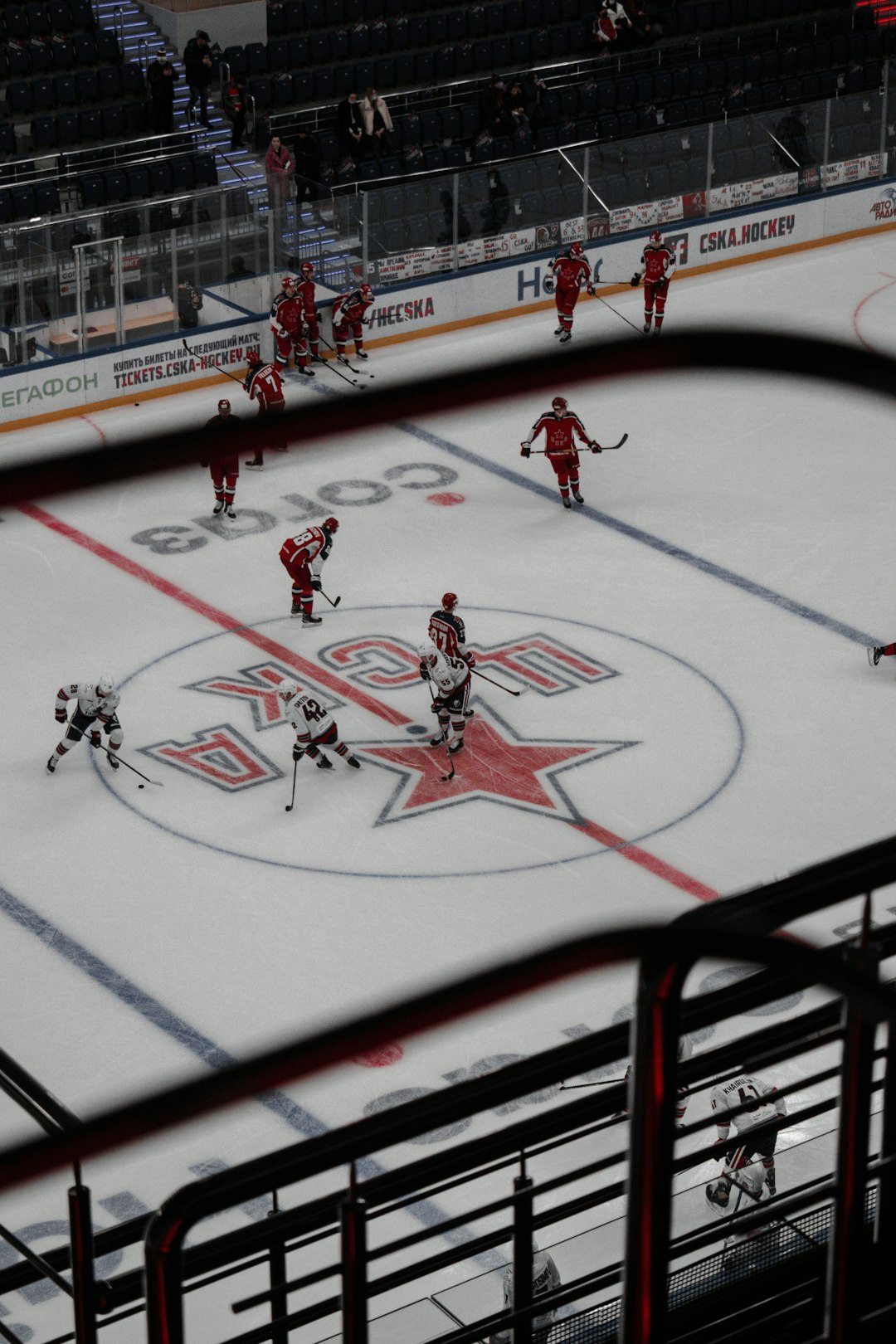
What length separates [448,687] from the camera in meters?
13.2

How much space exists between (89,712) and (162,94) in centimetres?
1134

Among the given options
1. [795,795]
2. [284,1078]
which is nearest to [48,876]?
[795,795]

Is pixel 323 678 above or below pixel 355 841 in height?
above

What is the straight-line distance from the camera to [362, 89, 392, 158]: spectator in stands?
899 inches

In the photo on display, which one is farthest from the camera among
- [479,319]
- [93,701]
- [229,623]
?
[479,319]

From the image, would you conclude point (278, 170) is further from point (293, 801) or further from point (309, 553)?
point (293, 801)

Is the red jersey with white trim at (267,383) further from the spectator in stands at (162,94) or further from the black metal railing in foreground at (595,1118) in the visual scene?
the black metal railing in foreground at (595,1118)

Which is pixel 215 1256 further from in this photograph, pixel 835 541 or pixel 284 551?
pixel 835 541

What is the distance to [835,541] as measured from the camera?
1708 cm

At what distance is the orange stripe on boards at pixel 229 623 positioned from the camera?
47.5 feet

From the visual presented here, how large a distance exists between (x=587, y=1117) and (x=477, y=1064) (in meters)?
6.55

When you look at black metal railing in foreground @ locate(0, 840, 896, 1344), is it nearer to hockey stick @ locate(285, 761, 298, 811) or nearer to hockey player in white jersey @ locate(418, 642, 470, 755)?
hockey stick @ locate(285, 761, 298, 811)

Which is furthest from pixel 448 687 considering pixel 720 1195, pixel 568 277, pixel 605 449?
pixel 568 277

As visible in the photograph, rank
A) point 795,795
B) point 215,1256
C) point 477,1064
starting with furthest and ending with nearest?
point 795,795, point 477,1064, point 215,1256
